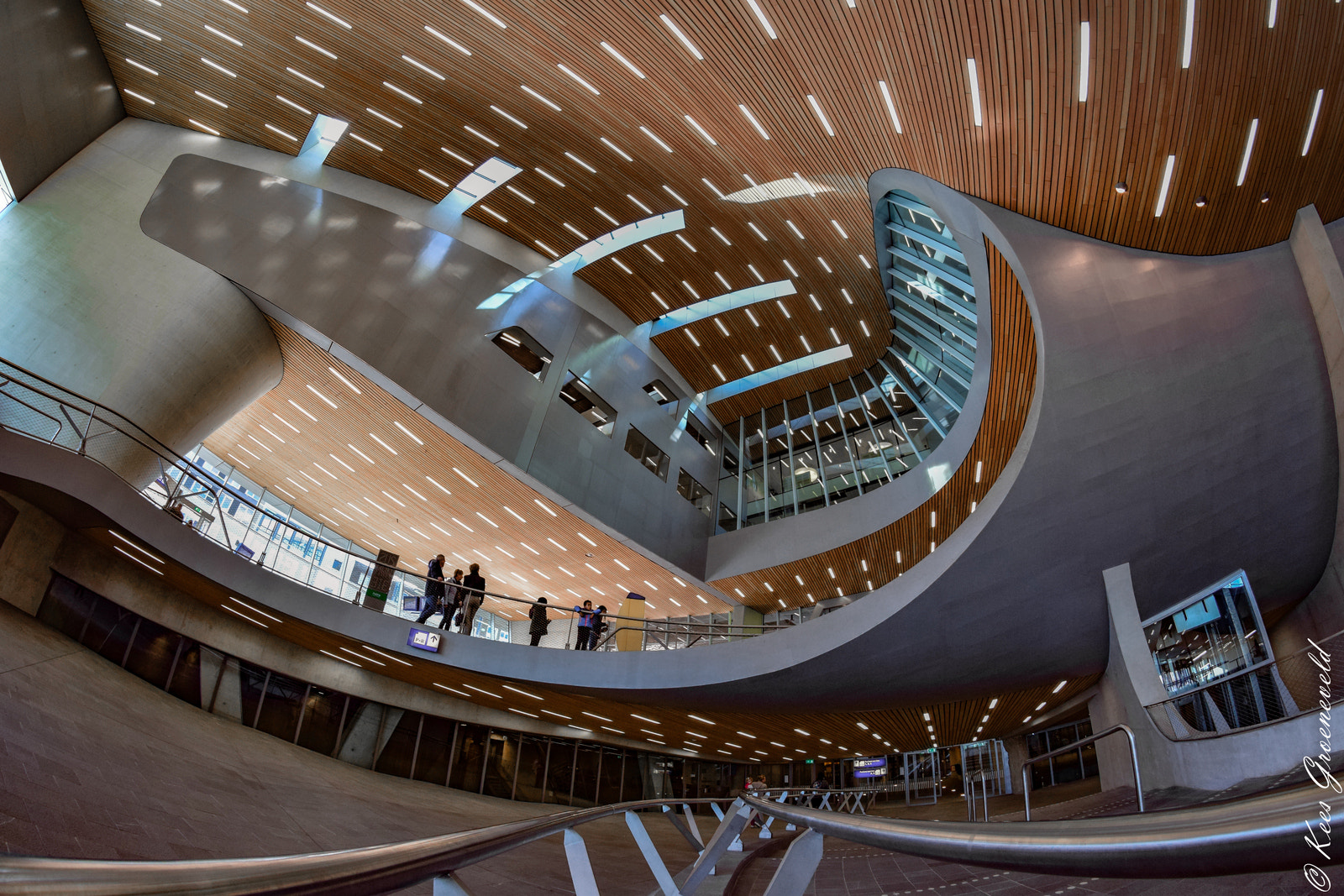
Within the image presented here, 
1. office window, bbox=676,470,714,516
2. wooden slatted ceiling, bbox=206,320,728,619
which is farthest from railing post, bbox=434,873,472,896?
office window, bbox=676,470,714,516

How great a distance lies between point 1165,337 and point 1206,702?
183 inches

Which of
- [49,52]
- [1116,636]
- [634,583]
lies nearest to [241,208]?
[49,52]

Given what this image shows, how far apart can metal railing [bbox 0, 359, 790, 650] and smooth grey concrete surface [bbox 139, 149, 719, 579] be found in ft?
11.8

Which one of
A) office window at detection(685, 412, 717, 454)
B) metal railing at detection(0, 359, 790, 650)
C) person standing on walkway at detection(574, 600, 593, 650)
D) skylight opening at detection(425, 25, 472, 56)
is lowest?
person standing on walkway at detection(574, 600, 593, 650)

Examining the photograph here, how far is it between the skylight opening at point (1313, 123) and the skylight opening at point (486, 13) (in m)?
11.3

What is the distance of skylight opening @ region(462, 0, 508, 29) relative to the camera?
40.0 ft

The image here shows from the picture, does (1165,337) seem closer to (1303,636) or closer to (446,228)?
(1303,636)

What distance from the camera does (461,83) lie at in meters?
14.1

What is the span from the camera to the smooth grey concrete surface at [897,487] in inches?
417

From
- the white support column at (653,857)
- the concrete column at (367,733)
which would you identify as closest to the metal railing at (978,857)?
the white support column at (653,857)

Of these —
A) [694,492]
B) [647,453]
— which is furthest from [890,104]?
[694,492]

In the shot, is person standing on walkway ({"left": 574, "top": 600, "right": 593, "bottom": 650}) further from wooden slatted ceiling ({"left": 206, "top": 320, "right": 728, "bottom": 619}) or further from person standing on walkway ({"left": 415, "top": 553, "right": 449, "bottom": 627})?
person standing on walkway ({"left": 415, "top": 553, "right": 449, "bottom": 627})

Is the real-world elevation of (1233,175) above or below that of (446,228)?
below

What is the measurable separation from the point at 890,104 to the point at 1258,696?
8.73m
